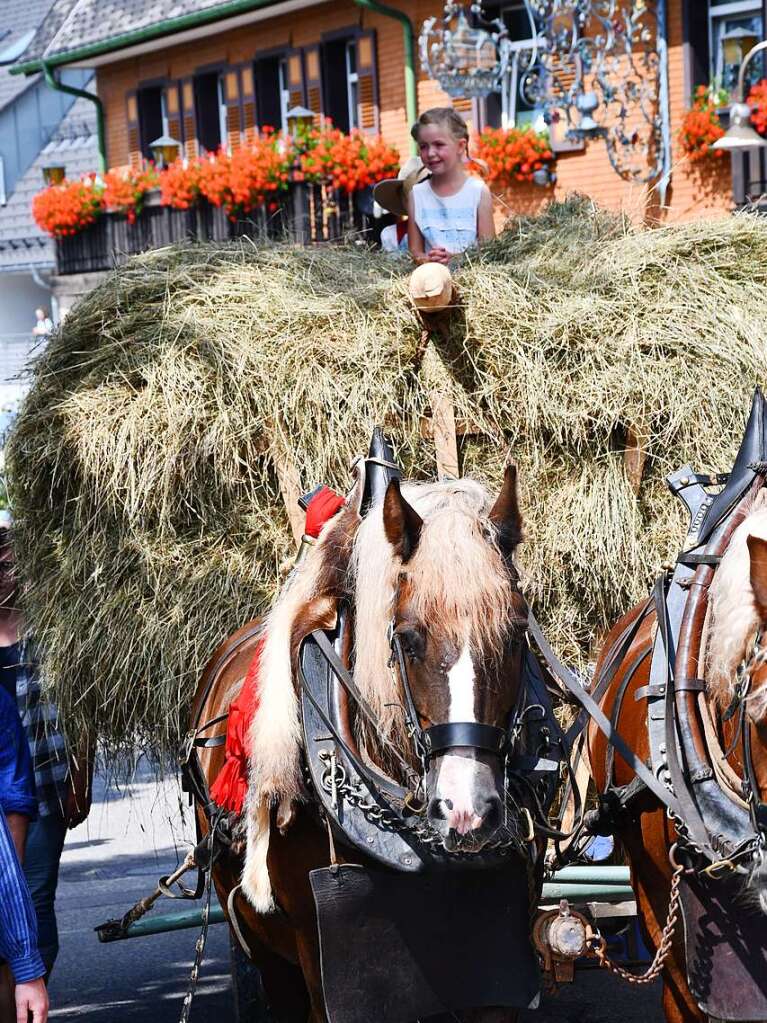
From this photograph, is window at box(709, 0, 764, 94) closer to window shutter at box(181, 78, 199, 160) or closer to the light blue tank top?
the light blue tank top

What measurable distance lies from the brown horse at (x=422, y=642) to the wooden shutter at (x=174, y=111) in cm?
1774

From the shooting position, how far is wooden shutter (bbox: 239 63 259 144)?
18.9m

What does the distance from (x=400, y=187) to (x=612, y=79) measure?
7.82 m

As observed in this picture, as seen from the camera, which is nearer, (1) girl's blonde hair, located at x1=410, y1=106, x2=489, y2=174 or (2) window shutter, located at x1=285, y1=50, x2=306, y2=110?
(1) girl's blonde hair, located at x1=410, y1=106, x2=489, y2=174

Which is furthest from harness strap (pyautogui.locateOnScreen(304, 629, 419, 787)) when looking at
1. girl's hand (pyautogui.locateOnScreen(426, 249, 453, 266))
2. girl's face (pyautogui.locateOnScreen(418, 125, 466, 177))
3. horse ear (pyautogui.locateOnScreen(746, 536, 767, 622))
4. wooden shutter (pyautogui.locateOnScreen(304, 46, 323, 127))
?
wooden shutter (pyautogui.locateOnScreen(304, 46, 323, 127))

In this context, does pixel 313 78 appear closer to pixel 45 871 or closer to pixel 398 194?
pixel 398 194

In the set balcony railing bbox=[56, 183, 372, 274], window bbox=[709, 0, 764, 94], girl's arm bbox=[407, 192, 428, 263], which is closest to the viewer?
girl's arm bbox=[407, 192, 428, 263]

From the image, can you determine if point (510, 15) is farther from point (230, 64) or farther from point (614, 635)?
point (614, 635)

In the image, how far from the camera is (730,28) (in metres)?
13.1

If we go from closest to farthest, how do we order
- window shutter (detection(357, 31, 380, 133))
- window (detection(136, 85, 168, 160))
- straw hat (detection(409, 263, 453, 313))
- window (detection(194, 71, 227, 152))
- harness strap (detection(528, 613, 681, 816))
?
harness strap (detection(528, 613, 681, 816)), straw hat (detection(409, 263, 453, 313)), window shutter (detection(357, 31, 380, 133)), window (detection(194, 71, 227, 152)), window (detection(136, 85, 168, 160))

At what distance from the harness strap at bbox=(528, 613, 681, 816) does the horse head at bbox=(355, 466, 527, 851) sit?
0.21 m

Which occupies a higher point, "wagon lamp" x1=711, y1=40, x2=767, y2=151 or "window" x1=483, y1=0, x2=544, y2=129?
"window" x1=483, y1=0, x2=544, y2=129

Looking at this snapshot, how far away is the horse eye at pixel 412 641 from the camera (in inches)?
119

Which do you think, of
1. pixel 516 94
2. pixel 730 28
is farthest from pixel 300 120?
pixel 730 28
